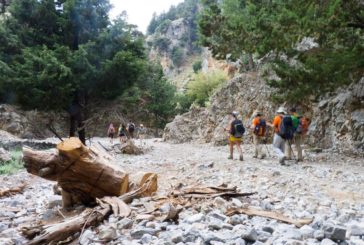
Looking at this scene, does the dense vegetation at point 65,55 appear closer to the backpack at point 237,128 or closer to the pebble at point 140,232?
the backpack at point 237,128

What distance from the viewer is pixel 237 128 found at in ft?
40.7

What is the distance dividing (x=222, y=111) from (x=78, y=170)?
20825 mm

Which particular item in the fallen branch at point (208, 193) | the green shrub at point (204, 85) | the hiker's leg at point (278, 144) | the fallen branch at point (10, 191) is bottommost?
the fallen branch at point (10, 191)

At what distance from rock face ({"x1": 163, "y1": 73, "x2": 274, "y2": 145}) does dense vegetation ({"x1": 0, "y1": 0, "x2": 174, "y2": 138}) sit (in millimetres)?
7182

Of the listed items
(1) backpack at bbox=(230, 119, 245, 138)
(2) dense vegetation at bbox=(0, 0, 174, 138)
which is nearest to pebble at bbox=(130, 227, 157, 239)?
(1) backpack at bbox=(230, 119, 245, 138)

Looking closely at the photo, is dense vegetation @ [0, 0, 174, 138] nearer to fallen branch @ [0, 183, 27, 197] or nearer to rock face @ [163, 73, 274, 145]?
rock face @ [163, 73, 274, 145]

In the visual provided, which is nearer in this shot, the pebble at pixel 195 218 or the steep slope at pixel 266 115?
the pebble at pixel 195 218

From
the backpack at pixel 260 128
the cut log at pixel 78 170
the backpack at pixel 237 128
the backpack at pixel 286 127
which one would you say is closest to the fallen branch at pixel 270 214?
the cut log at pixel 78 170

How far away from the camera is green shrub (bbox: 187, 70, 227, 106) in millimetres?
48031

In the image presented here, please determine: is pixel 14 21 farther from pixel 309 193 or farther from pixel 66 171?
pixel 309 193

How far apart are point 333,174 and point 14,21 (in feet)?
69.6

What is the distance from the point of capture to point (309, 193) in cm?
685

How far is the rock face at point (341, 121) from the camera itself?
51.5 ft

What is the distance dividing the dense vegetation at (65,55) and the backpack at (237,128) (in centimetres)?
989
